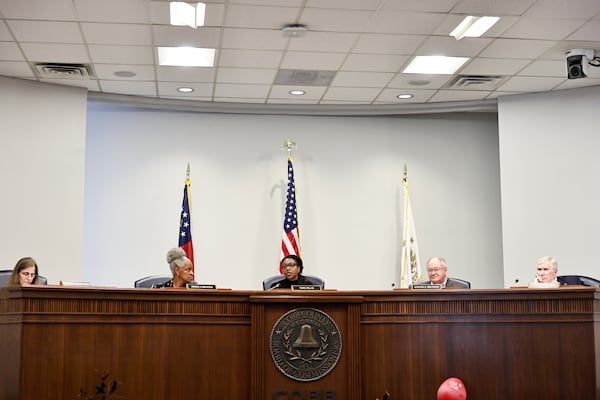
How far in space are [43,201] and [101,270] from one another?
1232 millimetres

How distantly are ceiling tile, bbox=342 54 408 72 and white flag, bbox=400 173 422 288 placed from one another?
7.05 ft

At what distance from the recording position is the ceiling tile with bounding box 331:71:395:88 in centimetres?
851

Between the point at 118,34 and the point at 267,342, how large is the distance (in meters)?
3.63

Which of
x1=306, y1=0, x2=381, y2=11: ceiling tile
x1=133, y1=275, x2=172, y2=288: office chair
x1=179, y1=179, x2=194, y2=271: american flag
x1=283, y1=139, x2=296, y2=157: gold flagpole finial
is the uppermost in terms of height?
x1=306, y1=0, x2=381, y2=11: ceiling tile

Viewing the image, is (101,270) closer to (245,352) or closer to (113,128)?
(113,128)

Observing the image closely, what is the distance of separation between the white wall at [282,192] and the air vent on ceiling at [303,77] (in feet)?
4.46

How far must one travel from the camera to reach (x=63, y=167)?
8789 millimetres

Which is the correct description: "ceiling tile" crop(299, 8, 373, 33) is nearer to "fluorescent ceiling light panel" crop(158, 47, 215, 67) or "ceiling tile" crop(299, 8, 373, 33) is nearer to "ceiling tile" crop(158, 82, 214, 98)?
"fluorescent ceiling light panel" crop(158, 47, 215, 67)

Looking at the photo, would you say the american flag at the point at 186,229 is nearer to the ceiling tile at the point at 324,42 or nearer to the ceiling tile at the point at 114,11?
the ceiling tile at the point at 324,42

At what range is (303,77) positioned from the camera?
A: 860 centimetres

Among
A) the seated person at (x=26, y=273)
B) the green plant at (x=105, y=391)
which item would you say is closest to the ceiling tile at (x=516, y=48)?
the seated person at (x=26, y=273)

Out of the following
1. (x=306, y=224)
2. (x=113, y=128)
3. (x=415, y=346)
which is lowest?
(x=415, y=346)

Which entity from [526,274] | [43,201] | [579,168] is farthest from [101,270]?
[579,168]

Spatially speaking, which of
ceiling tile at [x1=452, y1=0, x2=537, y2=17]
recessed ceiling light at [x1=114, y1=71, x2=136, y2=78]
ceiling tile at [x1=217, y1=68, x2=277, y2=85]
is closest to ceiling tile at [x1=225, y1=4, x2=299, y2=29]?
ceiling tile at [x1=217, y1=68, x2=277, y2=85]
